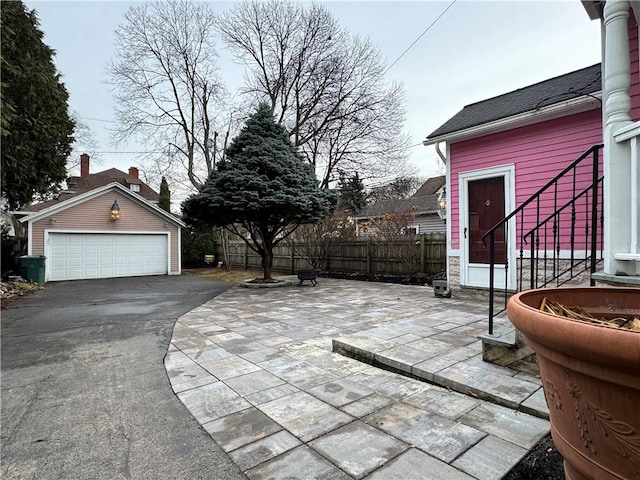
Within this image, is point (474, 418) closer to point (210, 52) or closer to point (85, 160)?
point (210, 52)

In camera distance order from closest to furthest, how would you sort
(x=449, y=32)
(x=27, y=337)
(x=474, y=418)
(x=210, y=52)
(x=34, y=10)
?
(x=474, y=418)
(x=27, y=337)
(x=449, y=32)
(x=34, y=10)
(x=210, y=52)

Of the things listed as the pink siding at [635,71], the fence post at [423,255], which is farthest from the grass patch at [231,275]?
the pink siding at [635,71]

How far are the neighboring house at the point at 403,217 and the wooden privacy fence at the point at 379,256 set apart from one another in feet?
2.33

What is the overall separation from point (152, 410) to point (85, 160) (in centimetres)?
2563

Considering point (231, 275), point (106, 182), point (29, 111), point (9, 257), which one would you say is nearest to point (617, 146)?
point (29, 111)

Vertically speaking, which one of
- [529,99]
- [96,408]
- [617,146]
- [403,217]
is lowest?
[96,408]

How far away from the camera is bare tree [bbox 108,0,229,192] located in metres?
14.0

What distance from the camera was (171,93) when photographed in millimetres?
15109

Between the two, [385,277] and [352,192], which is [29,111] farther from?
[352,192]

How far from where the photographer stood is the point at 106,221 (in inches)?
527

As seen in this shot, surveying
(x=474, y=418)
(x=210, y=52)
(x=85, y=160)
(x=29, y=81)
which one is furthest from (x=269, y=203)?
(x=85, y=160)

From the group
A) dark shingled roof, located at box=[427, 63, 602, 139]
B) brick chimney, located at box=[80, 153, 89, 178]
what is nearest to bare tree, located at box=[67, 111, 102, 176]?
brick chimney, located at box=[80, 153, 89, 178]

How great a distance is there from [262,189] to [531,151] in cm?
586

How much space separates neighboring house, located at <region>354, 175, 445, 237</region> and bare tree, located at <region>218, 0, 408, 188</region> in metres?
2.21
